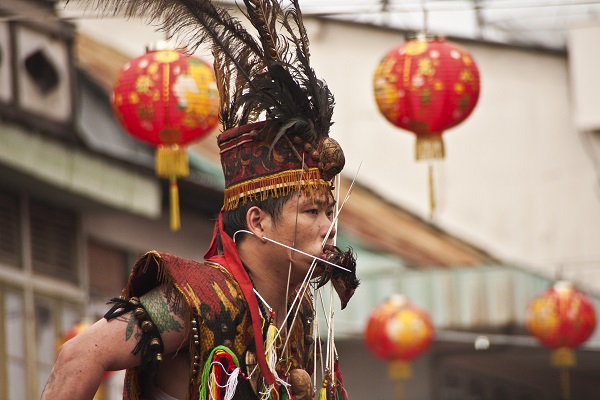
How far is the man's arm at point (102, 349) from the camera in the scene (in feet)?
13.1

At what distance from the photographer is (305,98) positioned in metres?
4.45

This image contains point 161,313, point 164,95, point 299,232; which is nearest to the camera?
point 161,313

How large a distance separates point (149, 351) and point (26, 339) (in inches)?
430

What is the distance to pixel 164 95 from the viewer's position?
9984 millimetres

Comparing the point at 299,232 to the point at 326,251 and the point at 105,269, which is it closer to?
the point at 326,251

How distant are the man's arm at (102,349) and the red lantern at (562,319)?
12.4 meters

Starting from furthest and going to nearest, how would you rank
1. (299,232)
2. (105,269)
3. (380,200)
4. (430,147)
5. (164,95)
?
1. (380,200)
2. (105,269)
3. (430,147)
4. (164,95)
5. (299,232)

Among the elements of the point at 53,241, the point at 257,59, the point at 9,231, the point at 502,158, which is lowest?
the point at 53,241

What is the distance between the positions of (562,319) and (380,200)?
3756mm

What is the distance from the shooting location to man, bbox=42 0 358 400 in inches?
162

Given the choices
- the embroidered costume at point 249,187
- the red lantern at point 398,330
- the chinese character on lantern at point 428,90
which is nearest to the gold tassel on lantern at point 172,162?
the chinese character on lantern at point 428,90

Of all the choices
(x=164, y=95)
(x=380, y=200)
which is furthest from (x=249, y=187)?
(x=380, y=200)

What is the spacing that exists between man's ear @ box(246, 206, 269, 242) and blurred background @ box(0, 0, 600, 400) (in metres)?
5.09

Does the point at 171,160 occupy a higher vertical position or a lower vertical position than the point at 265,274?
higher
